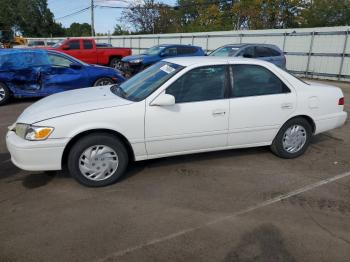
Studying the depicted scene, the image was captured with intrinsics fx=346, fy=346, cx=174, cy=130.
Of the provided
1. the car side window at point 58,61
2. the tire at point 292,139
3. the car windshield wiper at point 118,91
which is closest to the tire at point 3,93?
the car side window at point 58,61

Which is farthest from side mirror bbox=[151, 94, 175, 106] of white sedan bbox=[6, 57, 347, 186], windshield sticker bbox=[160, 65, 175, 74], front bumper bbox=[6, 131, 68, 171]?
front bumper bbox=[6, 131, 68, 171]

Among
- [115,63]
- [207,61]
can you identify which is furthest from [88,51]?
[207,61]

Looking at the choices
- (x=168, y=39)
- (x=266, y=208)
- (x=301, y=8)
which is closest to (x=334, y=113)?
(x=266, y=208)

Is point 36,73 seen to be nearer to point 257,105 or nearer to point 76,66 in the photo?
point 76,66

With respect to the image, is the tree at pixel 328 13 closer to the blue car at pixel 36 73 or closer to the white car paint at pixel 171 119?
the blue car at pixel 36 73

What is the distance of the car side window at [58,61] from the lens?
29.8ft

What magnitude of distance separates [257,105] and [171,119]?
1291mm

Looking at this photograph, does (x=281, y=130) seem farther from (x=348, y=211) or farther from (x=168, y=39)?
(x=168, y=39)

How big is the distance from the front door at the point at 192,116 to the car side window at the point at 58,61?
573cm

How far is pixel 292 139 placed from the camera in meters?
5.25

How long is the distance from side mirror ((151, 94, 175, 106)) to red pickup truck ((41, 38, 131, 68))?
44.0 feet

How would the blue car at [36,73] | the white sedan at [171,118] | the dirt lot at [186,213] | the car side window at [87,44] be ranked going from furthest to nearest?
1. the car side window at [87,44]
2. the blue car at [36,73]
3. the white sedan at [171,118]
4. the dirt lot at [186,213]

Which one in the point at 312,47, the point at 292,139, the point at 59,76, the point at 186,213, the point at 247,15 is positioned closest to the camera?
the point at 186,213

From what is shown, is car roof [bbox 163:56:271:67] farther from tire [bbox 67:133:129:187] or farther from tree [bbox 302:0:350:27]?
tree [bbox 302:0:350:27]
